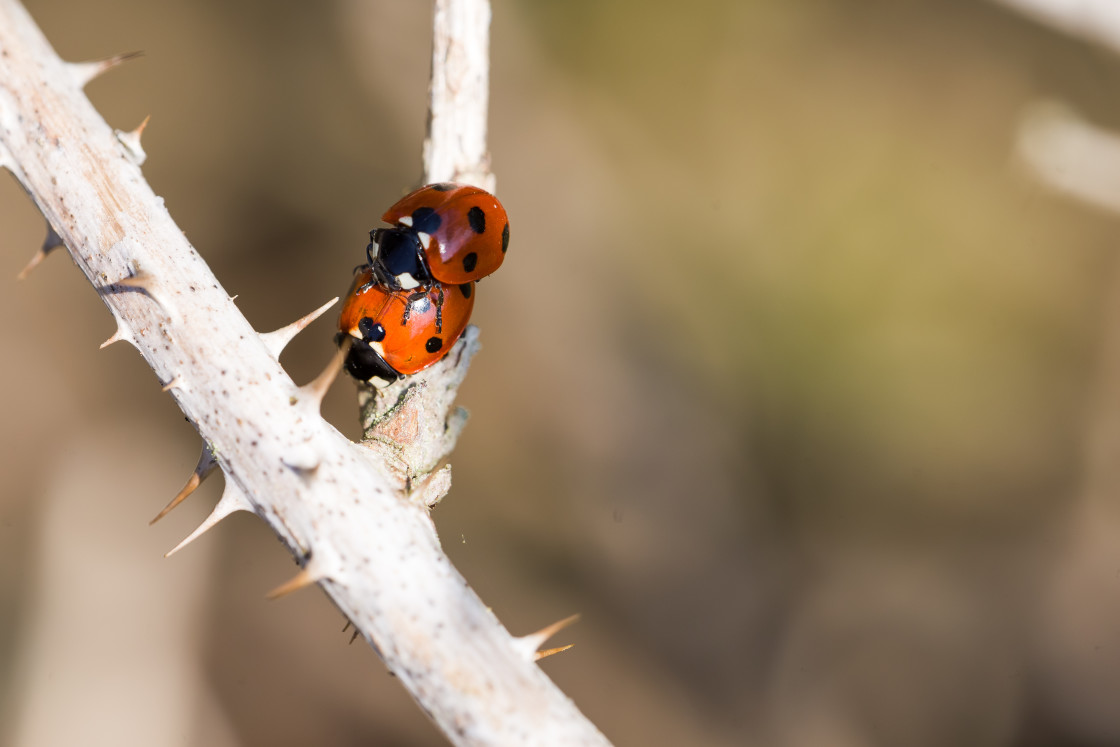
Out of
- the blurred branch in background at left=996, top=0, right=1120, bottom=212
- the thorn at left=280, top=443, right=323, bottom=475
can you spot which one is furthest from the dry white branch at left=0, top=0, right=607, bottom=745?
the blurred branch in background at left=996, top=0, right=1120, bottom=212

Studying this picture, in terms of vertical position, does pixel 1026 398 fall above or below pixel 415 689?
below

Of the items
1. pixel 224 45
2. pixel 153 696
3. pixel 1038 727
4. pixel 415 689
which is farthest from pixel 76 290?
pixel 1038 727

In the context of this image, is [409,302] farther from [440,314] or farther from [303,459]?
[303,459]

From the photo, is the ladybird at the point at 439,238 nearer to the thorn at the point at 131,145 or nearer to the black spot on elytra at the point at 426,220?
the black spot on elytra at the point at 426,220

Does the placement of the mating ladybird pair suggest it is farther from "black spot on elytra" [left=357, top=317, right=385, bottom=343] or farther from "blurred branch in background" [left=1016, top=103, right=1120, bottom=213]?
"blurred branch in background" [left=1016, top=103, right=1120, bottom=213]

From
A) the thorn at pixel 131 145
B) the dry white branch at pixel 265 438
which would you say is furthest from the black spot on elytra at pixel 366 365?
the thorn at pixel 131 145

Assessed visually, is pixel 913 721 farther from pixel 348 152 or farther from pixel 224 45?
pixel 224 45

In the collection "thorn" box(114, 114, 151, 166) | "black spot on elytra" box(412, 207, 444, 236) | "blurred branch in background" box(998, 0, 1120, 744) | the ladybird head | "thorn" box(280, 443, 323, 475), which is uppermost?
"thorn" box(114, 114, 151, 166)

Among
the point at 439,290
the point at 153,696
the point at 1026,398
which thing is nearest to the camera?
the point at 439,290
